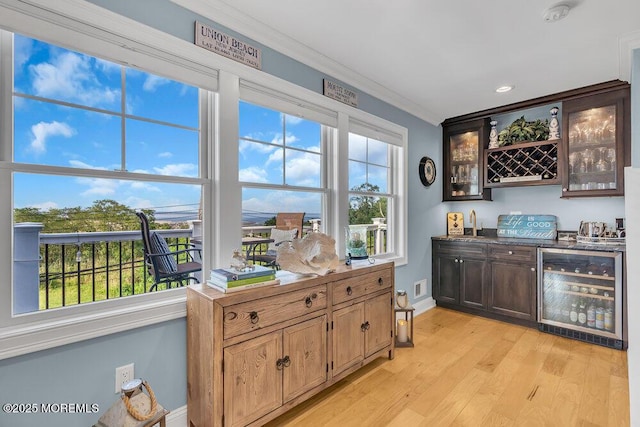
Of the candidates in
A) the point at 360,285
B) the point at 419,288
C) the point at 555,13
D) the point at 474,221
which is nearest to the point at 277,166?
the point at 360,285

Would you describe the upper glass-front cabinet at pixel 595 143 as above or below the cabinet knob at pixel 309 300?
above

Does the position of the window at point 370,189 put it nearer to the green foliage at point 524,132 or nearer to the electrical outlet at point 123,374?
the green foliage at point 524,132

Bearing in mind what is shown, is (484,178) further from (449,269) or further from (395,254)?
(395,254)

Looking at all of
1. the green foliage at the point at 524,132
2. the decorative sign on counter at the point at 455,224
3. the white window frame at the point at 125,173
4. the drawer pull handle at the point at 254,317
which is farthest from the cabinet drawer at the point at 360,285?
the green foliage at the point at 524,132

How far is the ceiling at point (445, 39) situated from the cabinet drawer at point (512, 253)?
1696 mm

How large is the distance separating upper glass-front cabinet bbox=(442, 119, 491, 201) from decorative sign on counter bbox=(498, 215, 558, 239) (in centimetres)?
39

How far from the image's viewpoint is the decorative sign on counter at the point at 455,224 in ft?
13.8

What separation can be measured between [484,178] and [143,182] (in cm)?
377

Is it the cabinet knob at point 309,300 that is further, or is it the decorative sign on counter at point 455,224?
the decorative sign on counter at point 455,224

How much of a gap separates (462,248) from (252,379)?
3.01m

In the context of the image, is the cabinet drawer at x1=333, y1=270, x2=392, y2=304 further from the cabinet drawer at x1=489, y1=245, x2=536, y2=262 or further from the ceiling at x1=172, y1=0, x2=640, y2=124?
the ceiling at x1=172, y1=0, x2=640, y2=124

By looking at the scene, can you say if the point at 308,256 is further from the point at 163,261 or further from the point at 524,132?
the point at 524,132

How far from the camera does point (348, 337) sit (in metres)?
2.25

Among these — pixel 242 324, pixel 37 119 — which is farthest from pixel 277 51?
pixel 242 324
